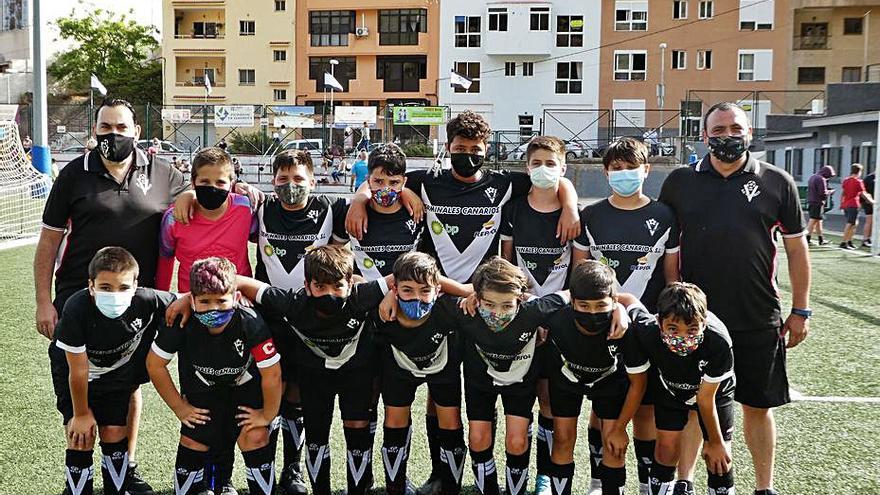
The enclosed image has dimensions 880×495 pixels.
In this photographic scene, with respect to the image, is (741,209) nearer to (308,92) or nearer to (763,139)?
(763,139)

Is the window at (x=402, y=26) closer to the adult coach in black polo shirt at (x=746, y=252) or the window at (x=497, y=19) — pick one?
the window at (x=497, y=19)

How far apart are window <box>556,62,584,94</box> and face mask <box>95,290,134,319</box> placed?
4671cm

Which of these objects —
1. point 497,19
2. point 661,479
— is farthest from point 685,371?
point 497,19

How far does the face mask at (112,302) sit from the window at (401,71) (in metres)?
46.8

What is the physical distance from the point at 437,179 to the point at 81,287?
6.95 ft

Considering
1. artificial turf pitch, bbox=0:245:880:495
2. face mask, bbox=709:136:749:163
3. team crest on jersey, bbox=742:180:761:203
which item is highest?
face mask, bbox=709:136:749:163

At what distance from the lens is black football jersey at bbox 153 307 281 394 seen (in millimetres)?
4289

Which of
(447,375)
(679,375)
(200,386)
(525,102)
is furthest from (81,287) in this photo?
(525,102)

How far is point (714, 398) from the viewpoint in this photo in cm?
420

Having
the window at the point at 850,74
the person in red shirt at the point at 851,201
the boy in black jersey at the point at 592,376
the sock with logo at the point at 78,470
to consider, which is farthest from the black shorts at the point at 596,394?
the window at the point at 850,74

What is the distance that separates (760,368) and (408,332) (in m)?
1.87

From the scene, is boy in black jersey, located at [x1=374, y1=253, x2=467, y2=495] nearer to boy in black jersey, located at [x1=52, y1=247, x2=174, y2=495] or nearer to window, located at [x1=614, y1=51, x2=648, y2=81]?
boy in black jersey, located at [x1=52, y1=247, x2=174, y2=495]

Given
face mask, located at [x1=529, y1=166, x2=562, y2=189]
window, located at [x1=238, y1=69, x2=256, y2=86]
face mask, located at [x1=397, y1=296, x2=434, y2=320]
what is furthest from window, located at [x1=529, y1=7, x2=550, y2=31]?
face mask, located at [x1=397, y1=296, x2=434, y2=320]

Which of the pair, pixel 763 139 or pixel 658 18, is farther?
pixel 658 18
